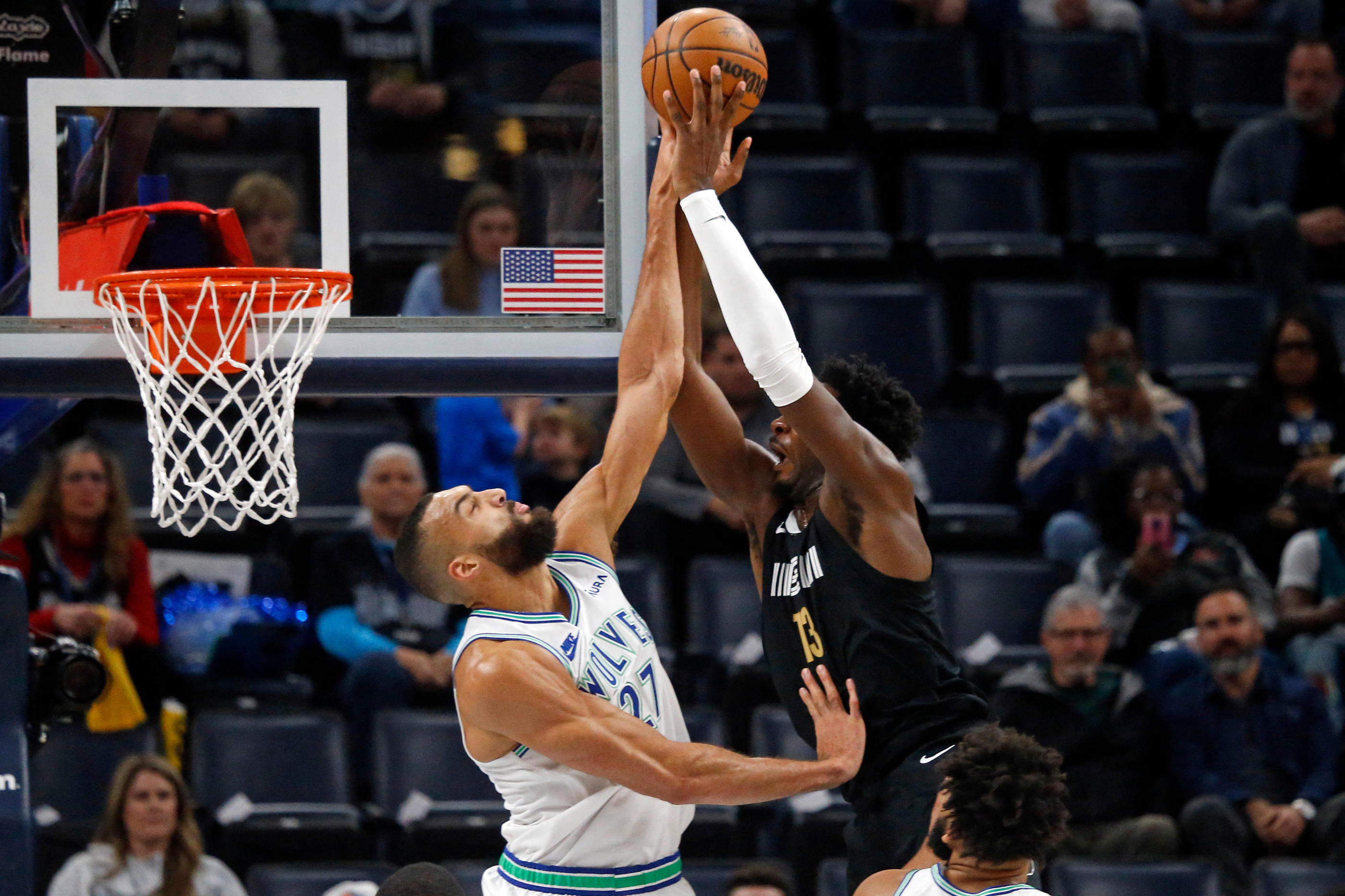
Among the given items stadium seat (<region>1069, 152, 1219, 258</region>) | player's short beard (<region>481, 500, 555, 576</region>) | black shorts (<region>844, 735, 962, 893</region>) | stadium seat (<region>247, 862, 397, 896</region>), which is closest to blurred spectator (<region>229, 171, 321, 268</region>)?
player's short beard (<region>481, 500, 555, 576</region>)

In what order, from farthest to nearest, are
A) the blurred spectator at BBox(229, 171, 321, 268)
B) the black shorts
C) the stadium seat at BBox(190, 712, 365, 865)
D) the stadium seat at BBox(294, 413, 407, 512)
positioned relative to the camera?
the stadium seat at BBox(294, 413, 407, 512) < the stadium seat at BBox(190, 712, 365, 865) < the blurred spectator at BBox(229, 171, 321, 268) < the black shorts

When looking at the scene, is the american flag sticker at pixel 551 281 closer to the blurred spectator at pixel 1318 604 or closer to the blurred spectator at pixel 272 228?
the blurred spectator at pixel 272 228

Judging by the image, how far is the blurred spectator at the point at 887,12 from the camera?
32.3ft

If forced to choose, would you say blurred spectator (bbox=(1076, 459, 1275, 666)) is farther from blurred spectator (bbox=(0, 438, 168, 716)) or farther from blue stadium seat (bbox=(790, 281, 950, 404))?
blurred spectator (bbox=(0, 438, 168, 716))

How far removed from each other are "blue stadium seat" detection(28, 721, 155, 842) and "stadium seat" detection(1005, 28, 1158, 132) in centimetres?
584

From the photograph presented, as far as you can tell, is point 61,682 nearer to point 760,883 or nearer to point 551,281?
point 551,281

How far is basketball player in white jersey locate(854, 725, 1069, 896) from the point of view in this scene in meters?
3.51

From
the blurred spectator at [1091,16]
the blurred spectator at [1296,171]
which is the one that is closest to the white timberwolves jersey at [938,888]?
the blurred spectator at [1296,171]

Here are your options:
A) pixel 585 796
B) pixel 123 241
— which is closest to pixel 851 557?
pixel 585 796

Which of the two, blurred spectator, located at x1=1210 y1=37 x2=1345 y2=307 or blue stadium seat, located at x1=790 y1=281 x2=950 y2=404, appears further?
blurred spectator, located at x1=1210 y1=37 x2=1345 y2=307

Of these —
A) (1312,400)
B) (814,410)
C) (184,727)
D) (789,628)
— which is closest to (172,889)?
(184,727)

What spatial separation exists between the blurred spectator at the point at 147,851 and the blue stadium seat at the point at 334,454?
188cm

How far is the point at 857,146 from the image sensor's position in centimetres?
947

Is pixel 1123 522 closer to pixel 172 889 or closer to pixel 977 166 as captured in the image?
pixel 977 166
